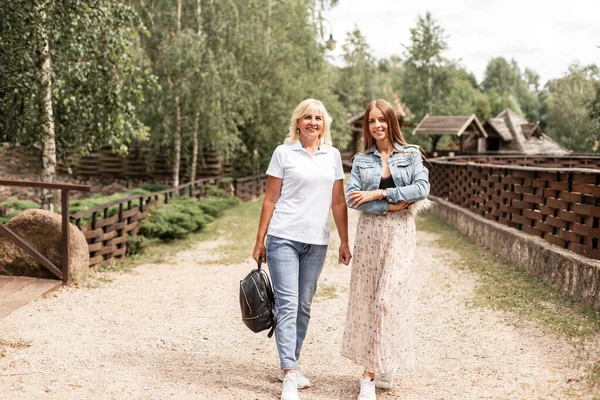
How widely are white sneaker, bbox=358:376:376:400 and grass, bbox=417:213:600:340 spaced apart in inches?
91.4

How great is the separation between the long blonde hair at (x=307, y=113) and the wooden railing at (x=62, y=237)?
3612 millimetres

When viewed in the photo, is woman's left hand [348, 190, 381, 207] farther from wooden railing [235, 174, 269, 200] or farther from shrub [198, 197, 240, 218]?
wooden railing [235, 174, 269, 200]

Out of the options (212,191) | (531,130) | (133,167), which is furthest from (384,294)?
(531,130)

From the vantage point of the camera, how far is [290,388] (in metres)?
4.06

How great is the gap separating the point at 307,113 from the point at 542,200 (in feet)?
18.1

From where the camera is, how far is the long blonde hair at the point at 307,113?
4.19 meters

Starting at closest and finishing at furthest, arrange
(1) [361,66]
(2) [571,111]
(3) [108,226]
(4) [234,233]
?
(3) [108,226]
(4) [234,233]
(1) [361,66]
(2) [571,111]

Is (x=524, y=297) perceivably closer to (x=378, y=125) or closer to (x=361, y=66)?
(x=378, y=125)

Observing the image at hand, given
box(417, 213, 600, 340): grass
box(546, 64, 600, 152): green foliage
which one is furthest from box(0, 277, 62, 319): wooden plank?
box(546, 64, 600, 152): green foliage

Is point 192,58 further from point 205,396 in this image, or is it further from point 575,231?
point 205,396

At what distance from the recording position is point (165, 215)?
11.9m

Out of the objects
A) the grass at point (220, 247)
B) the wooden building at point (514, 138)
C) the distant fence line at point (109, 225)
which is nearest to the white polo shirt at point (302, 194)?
the grass at point (220, 247)

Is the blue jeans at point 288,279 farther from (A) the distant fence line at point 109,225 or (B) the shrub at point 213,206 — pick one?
(B) the shrub at point 213,206

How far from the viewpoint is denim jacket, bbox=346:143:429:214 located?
13.3ft
